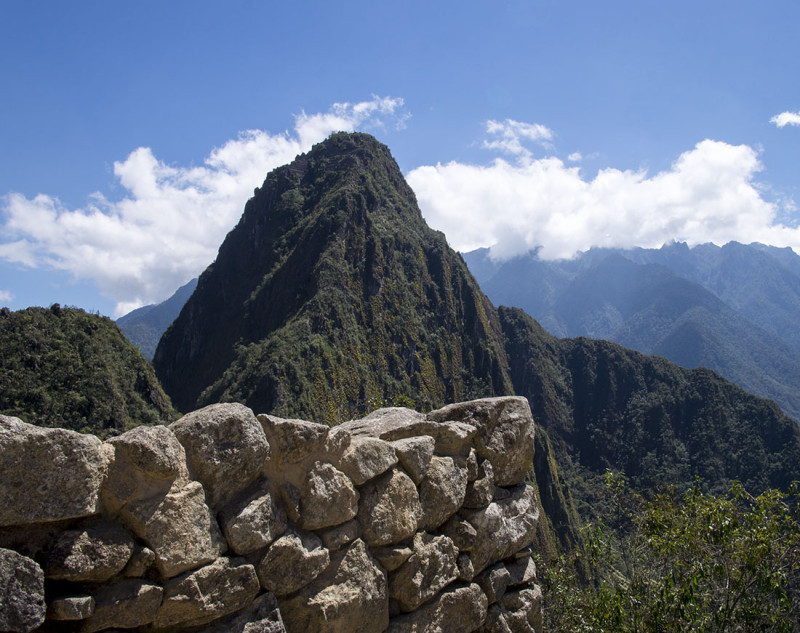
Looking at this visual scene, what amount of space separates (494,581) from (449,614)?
0.72 m

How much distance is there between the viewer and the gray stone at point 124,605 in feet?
10.4

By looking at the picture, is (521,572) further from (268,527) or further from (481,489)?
(268,527)

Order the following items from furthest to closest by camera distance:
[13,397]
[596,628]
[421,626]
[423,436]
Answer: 1. [13,397]
2. [596,628]
3. [423,436]
4. [421,626]

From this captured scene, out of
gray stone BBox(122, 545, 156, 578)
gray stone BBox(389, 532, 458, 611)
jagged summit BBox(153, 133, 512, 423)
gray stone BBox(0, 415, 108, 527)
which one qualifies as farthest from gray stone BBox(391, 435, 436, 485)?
jagged summit BBox(153, 133, 512, 423)

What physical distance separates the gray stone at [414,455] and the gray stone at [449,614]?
3.53 feet

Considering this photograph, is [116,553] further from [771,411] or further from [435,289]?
[771,411]

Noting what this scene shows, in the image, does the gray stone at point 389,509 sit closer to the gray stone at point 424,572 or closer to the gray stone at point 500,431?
the gray stone at point 424,572

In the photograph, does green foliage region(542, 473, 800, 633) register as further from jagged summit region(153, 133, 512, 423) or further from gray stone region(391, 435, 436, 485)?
jagged summit region(153, 133, 512, 423)

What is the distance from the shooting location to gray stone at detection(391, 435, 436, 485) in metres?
5.04

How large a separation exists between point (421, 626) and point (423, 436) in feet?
5.38

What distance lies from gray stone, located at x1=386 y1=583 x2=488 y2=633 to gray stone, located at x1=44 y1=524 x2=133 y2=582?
239 centimetres

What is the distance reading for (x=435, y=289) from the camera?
130 m

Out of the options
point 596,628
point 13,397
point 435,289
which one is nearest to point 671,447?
point 435,289

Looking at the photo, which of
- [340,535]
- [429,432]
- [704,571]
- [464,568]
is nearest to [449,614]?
[464,568]
